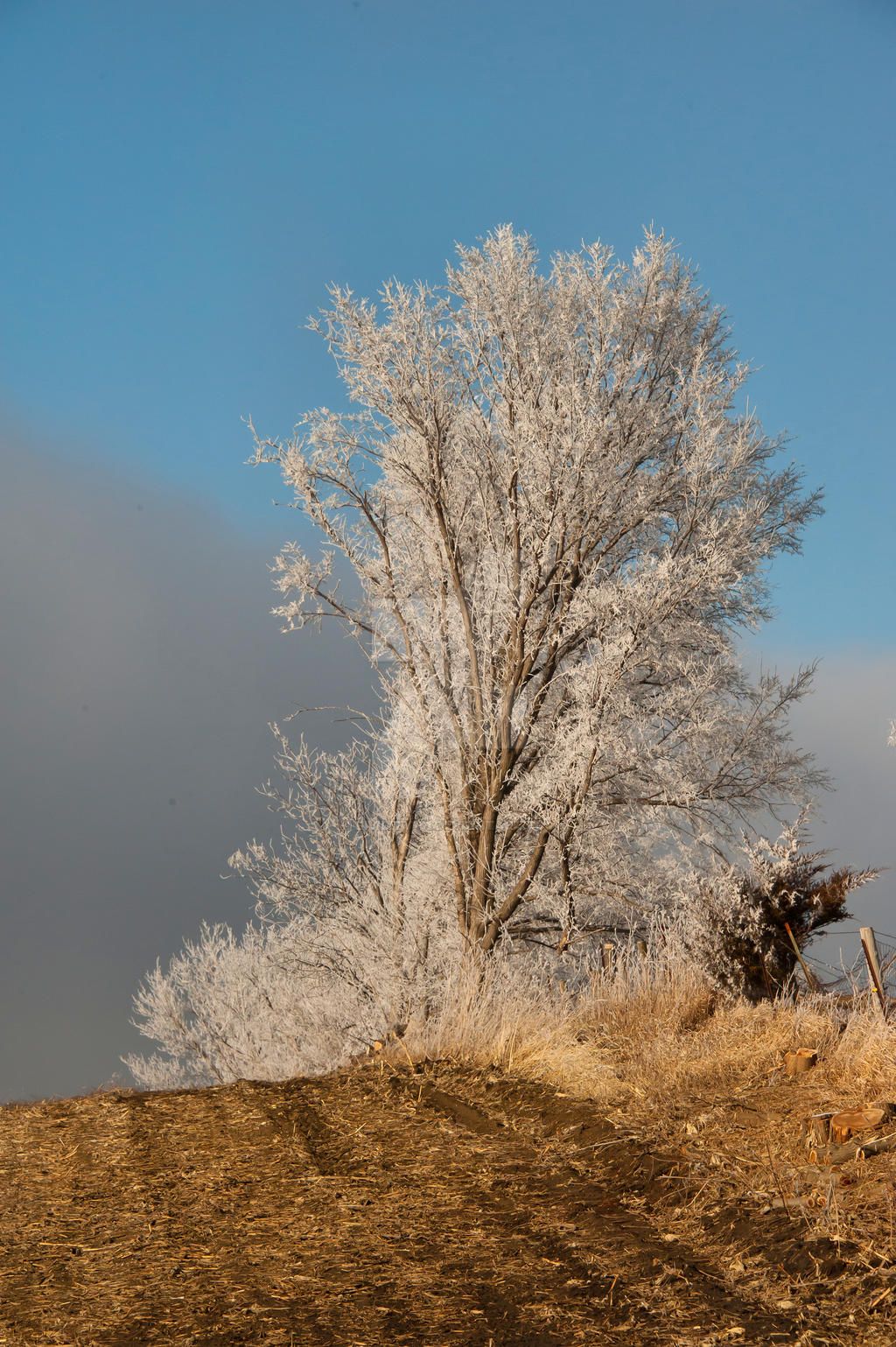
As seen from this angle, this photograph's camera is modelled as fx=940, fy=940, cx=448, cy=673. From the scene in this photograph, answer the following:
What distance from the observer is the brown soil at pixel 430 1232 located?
10.0 ft

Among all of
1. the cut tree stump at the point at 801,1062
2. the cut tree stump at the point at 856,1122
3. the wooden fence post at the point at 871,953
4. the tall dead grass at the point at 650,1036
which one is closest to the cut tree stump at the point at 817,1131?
the cut tree stump at the point at 856,1122

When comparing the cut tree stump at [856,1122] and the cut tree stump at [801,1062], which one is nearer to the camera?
the cut tree stump at [856,1122]

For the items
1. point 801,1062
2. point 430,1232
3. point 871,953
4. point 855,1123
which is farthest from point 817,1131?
point 871,953

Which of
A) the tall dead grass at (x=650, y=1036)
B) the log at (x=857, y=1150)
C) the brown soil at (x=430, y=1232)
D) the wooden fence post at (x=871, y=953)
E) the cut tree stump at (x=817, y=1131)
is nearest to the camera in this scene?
the brown soil at (x=430, y=1232)

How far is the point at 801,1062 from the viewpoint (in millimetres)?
5453

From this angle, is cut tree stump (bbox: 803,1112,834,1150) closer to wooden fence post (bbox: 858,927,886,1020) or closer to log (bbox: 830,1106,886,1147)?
log (bbox: 830,1106,886,1147)

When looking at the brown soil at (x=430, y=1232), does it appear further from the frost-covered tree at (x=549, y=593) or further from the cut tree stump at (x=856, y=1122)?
the frost-covered tree at (x=549, y=593)

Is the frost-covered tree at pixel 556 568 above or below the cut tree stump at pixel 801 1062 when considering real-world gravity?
above

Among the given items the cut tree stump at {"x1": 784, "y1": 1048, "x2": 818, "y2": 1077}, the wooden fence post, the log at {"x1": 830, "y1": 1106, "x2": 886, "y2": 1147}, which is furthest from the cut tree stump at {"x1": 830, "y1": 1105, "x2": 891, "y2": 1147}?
the wooden fence post

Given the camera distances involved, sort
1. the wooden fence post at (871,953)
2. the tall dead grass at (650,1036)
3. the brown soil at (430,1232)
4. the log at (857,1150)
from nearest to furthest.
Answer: the brown soil at (430,1232)
the log at (857,1150)
the tall dead grass at (650,1036)
the wooden fence post at (871,953)

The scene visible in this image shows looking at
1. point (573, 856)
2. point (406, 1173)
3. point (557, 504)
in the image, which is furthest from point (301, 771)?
point (406, 1173)

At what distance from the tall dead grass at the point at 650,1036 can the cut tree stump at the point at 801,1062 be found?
0.06 m

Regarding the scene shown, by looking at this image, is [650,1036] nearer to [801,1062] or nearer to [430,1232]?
[801,1062]

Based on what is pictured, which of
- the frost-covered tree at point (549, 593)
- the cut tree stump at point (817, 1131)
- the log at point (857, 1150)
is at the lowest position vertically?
the log at point (857, 1150)
